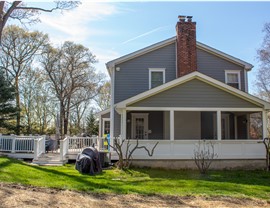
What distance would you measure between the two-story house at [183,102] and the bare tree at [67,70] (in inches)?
809

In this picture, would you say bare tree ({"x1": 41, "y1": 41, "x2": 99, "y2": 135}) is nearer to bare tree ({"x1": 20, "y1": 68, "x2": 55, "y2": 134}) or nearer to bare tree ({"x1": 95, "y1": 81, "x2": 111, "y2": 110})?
bare tree ({"x1": 20, "y1": 68, "x2": 55, "y2": 134})

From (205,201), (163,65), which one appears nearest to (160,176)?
(205,201)

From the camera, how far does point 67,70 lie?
35.7 m

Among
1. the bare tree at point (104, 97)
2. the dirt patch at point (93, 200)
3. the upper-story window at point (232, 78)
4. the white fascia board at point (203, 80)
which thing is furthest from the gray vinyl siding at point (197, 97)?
the bare tree at point (104, 97)

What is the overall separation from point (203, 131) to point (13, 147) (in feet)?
34.3

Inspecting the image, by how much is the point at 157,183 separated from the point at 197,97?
5.39 metres

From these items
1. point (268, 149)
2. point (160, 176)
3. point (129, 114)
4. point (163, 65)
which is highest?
point (163, 65)

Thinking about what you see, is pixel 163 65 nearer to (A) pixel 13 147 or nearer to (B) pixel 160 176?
(B) pixel 160 176

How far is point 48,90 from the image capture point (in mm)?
36500

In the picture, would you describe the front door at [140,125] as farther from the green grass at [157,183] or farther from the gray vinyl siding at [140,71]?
the green grass at [157,183]

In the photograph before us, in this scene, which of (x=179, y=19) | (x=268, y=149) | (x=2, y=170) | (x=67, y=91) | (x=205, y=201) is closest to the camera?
(x=205, y=201)

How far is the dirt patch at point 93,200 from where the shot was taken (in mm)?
5934

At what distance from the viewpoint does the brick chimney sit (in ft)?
52.1

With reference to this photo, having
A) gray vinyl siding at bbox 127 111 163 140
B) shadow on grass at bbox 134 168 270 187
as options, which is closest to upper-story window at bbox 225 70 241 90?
gray vinyl siding at bbox 127 111 163 140
